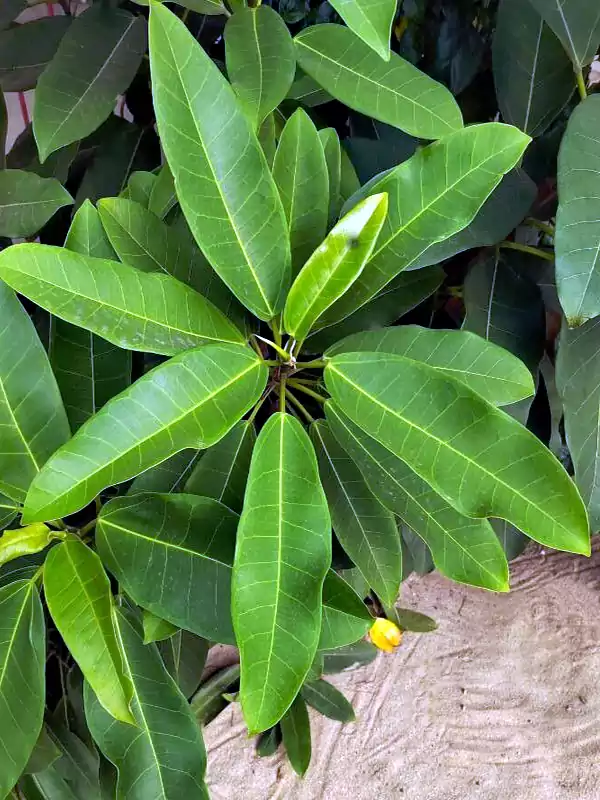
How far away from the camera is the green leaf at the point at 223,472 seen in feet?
2.11

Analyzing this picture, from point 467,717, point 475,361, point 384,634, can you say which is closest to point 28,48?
point 475,361

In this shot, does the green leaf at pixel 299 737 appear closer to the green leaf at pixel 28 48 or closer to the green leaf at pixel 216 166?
the green leaf at pixel 216 166

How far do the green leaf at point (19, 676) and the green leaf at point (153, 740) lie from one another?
6 centimetres

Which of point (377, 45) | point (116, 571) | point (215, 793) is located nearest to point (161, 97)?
point (377, 45)

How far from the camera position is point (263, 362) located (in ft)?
1.80

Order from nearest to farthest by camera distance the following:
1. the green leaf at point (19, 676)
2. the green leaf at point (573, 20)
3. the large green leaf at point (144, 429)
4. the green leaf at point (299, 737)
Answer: the large green leaf at point (144, 429) → the green leaf at point (19, 676) → the green leaf at point (573, 20) → the green leaf at point (299, 737)

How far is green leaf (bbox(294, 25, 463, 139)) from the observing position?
60 centimetres

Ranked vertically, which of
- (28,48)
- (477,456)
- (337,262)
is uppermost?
(28,48)

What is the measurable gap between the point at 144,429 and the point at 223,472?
197 mm

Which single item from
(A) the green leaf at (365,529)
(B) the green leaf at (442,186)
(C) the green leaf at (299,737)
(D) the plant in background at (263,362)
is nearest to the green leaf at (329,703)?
(C) the green leaf at (299,737)

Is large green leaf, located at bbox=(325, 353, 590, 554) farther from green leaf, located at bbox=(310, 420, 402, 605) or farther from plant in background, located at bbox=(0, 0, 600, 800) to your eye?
green leaf, located at bbox=(310, 420, 402, 605)

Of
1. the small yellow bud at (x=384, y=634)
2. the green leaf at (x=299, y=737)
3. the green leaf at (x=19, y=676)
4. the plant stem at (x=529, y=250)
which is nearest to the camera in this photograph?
the green leaf at (x=19, y=676)

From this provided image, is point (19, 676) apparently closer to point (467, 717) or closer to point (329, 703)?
point (329, 703)

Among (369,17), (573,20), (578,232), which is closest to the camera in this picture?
(369,17)
